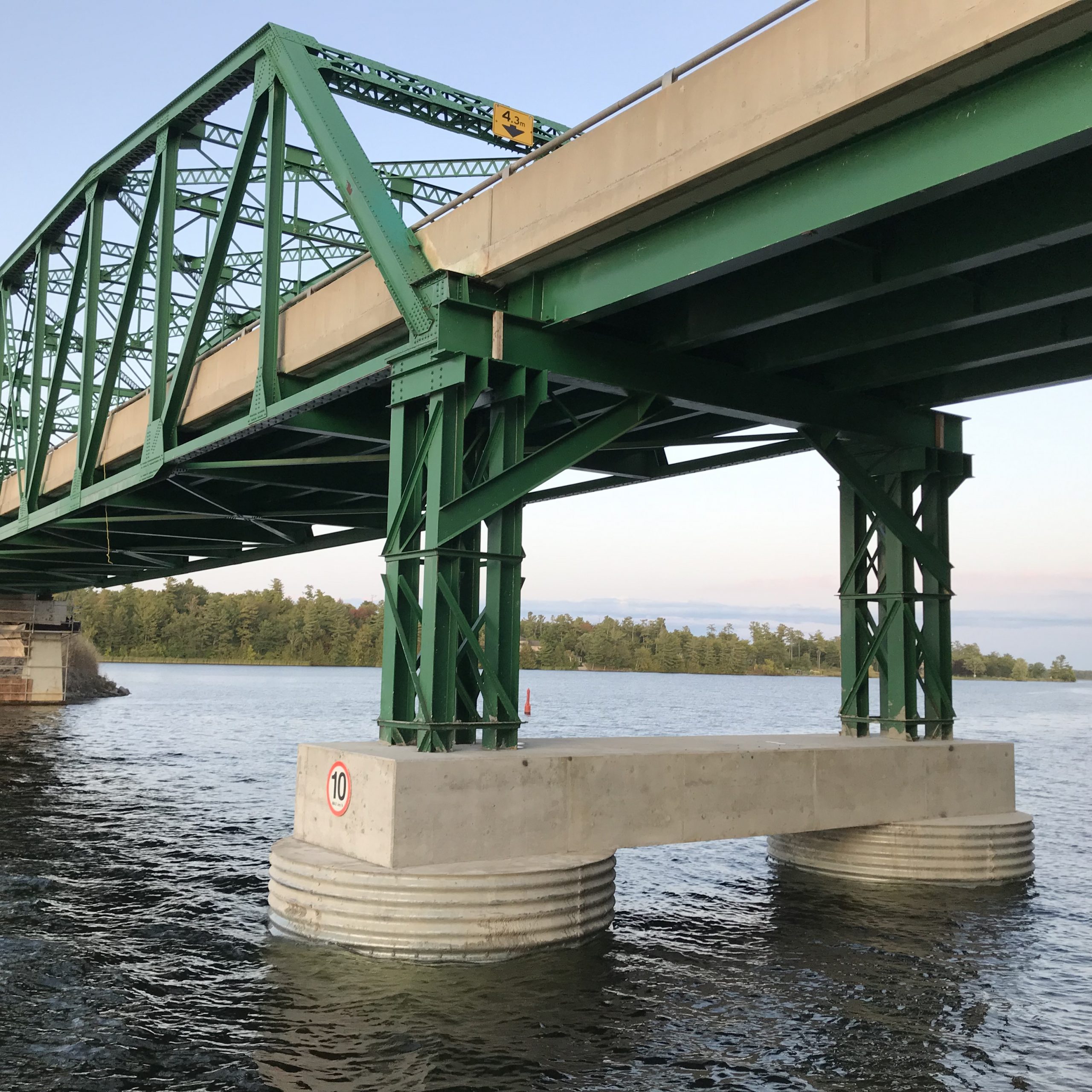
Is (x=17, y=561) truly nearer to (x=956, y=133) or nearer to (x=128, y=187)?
(x=128, y=187)

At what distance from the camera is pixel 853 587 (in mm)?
20328

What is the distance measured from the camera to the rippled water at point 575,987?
996cm

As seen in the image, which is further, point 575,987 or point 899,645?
point 899,645

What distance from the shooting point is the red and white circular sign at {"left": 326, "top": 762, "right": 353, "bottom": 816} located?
13547 millimetres

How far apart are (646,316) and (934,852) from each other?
30.9 ft

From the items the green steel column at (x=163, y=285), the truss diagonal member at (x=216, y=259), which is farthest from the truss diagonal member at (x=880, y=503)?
the green steel column at (x=163, y=285)

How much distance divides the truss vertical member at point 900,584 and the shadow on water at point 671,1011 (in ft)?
14.6

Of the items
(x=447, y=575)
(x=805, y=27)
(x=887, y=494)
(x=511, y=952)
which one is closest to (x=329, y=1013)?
(x=511, y=952)

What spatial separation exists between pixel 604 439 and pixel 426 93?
10561 mm

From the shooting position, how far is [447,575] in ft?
48.8

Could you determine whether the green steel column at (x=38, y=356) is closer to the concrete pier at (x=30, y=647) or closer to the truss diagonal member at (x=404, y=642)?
the truss diagonal member at (x=404, y=642)

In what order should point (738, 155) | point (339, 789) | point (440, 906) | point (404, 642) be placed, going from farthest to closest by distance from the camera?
1. point (404, 642)
2. point (339, 789)
3. point (440, 906)
4. point (738, 155)

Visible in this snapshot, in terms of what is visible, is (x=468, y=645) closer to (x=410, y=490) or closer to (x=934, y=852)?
(x=410, y=490)

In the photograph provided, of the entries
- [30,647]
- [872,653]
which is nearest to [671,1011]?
[872,653]
